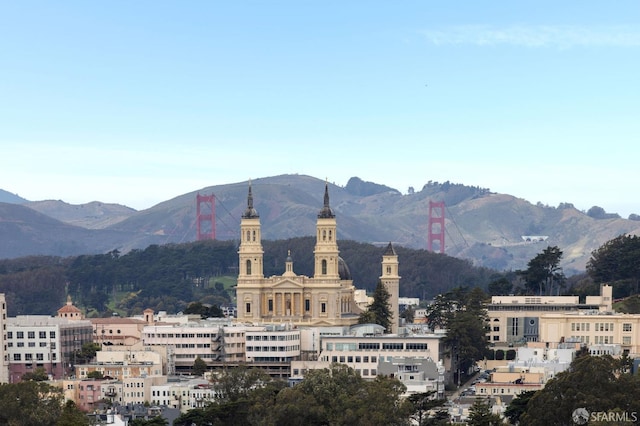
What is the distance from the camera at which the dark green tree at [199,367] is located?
367 feet

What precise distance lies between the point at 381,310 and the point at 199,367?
20.1 metres

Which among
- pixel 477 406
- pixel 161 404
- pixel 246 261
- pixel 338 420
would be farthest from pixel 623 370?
pixel 246 261

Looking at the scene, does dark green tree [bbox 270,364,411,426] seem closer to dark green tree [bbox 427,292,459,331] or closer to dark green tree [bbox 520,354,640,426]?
dark green tree [bbox 520,354,640,426]

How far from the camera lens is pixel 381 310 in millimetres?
127812

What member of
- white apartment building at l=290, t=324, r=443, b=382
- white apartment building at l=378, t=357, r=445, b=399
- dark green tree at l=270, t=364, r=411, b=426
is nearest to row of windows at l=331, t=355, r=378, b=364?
white apartment building at l=290, t=324, r=443, b=382

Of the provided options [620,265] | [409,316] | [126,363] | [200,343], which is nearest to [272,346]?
[200,343]

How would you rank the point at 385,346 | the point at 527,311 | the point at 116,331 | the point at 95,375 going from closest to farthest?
the point at 95,375
the point at 385,346
the point at 527,311
the point at 116,331

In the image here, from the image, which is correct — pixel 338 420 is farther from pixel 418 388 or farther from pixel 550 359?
pixel 550 359

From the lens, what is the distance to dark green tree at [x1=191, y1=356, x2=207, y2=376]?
112 meters

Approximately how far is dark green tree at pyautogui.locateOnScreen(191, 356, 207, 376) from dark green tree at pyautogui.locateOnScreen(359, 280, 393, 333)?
54.0ft

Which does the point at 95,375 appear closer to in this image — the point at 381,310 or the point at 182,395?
the point at 182,395

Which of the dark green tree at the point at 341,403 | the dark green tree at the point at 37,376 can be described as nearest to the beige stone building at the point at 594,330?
the dark green tree at the point at 341,403

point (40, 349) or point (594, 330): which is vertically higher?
point (594, 330)

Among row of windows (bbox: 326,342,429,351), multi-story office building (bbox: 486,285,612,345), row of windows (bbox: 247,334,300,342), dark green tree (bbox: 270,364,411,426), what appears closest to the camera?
dark green tree (bbox: 270,364,411,426)
